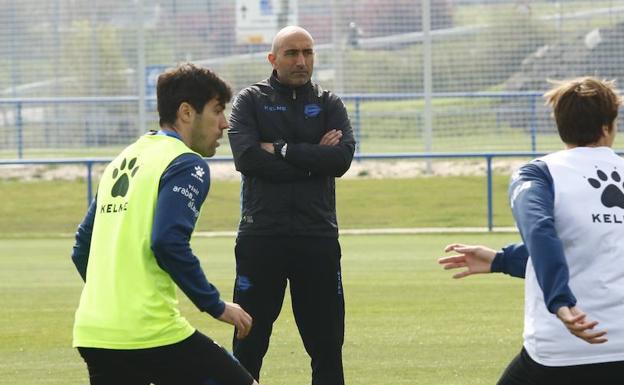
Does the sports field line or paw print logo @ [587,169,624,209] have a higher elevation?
paw print logo @ [587,169,624,209]

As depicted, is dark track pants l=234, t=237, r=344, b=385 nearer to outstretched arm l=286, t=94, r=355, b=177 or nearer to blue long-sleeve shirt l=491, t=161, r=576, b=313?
outstretched arm l=286, t=94, r=355, b=177

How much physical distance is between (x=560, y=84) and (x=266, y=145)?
9.57ft

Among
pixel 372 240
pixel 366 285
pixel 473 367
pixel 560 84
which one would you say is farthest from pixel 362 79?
pixel 560 84

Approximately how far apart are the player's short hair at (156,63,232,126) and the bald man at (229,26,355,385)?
2.27 metres

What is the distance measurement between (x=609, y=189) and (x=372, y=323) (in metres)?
6.76

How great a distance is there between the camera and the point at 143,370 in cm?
546

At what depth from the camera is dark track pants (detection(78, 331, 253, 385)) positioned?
5.43 m

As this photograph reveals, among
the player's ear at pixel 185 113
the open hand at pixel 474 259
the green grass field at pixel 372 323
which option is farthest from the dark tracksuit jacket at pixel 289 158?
the player's ear at pixel 185 113

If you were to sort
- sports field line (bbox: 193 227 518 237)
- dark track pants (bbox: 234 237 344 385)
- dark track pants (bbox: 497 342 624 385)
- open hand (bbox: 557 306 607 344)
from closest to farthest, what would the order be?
open hand (bbox: 557 306 607 344) < dark track pants (bbox: 497 342 624 385) < dark track pants (bbox: 234 237 344 385) < sports field line (bbox: 193 227 518 237)

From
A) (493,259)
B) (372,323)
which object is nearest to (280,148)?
(493,259)

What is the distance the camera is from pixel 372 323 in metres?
11.9

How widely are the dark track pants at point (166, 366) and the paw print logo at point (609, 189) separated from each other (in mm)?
1511

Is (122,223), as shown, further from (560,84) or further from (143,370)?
(560,84)

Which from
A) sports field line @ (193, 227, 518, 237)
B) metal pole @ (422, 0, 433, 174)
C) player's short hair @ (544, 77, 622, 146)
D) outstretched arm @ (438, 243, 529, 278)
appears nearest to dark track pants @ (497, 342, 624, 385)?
outstretched arm @ (438, 243, 529, 278)
